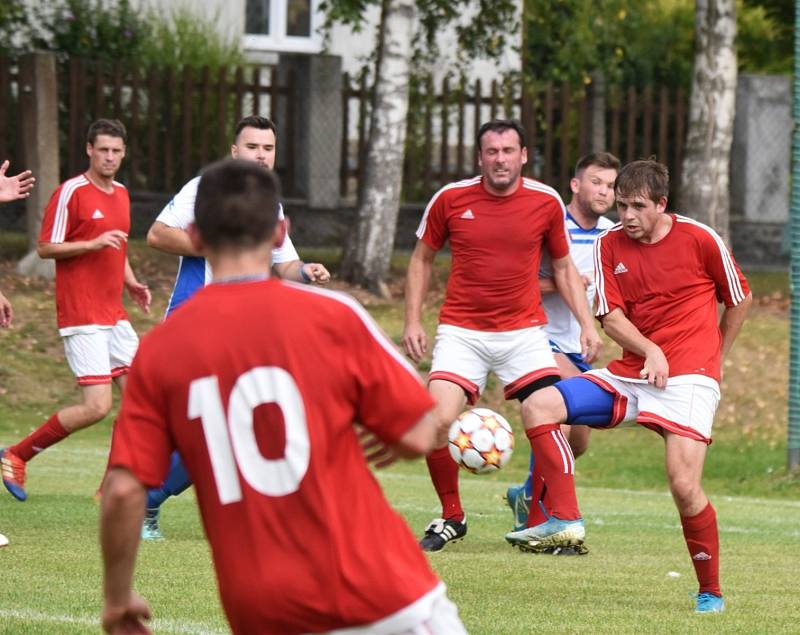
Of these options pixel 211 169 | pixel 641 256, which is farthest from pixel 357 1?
pixel 211 169

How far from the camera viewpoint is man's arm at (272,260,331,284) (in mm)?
7156

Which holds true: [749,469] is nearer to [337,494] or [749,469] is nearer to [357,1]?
[357,1]

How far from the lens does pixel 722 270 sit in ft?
24.9

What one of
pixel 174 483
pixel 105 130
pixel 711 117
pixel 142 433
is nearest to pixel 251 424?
pixel 142 433

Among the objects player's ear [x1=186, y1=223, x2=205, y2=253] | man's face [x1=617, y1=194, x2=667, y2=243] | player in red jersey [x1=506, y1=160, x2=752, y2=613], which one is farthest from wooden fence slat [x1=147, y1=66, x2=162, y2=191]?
player's ear [x1=186, y1=223, x2=205, y2=253]

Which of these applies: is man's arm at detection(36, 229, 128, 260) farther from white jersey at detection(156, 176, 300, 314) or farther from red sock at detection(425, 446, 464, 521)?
red sock at detection(425, 446, 464, 521)

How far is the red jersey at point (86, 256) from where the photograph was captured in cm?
1059

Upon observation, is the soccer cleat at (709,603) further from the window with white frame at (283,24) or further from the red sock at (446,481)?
the window with white frame at (283,24)

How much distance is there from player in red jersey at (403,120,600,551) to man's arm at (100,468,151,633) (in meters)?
5.25

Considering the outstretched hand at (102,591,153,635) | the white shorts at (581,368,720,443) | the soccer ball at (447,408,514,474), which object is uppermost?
the outstretched hand at (102,591,153,635)

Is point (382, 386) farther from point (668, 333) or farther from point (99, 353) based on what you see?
point (99, 353)

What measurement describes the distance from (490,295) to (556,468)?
1074mm

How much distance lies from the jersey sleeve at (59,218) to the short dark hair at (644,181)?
4.41m

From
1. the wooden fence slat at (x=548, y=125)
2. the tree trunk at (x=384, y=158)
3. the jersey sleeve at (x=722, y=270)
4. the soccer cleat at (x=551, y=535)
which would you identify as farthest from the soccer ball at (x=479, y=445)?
the wooden fence slat at (x=548, y=125)
